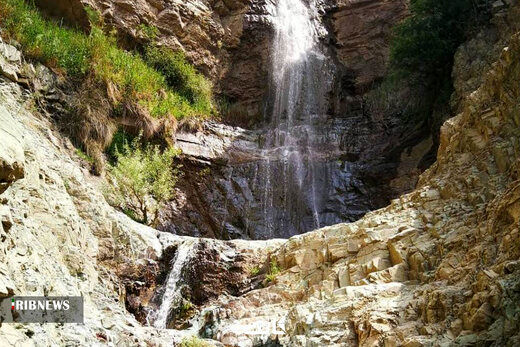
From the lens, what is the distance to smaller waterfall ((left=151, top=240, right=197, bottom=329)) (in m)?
8.66

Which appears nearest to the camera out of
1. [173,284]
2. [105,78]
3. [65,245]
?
[65,245]

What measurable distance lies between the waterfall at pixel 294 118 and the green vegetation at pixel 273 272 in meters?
5.11

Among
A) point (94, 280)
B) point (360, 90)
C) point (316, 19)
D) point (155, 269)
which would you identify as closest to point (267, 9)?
point (316, 19)

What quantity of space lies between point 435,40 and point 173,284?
9396 mm

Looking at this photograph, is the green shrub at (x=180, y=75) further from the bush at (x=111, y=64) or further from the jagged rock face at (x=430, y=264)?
the jagged rock face at (x=430, y=264)

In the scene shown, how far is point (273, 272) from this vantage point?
29.3ft

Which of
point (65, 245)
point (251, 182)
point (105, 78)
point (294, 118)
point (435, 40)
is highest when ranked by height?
point (294, 118)

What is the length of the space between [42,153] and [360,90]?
1321 centimetres

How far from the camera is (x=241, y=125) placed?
18.0m

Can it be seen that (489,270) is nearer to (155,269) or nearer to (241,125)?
(155,269)

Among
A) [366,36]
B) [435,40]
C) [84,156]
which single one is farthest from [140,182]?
[366,36]

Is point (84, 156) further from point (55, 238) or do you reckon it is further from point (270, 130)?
point (270, 130)

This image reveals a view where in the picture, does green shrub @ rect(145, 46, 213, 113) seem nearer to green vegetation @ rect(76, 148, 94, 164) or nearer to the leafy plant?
green vegetation @ rect(76, 148, 94, 164)

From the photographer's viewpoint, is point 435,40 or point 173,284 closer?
point 173,284
